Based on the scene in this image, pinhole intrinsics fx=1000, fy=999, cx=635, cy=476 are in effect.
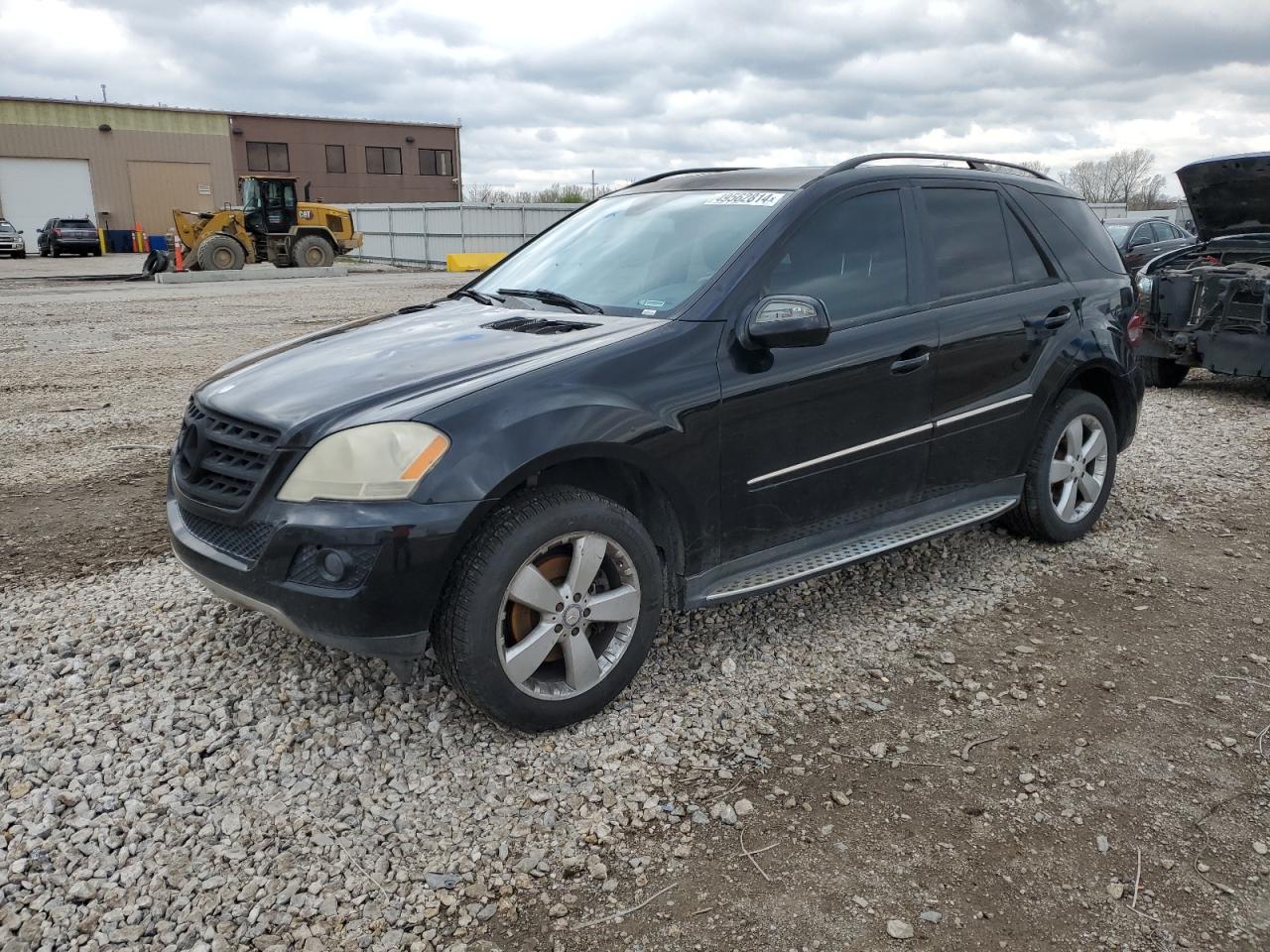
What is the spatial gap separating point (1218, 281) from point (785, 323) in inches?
275

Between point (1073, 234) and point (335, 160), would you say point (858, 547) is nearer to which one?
point (1073, 234)

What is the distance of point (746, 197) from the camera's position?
13.2 feet

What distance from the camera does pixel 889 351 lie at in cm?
394

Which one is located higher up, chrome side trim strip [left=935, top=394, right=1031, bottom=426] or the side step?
chrome side trim strip [left=935, top=394, right=1031, bottom=426]

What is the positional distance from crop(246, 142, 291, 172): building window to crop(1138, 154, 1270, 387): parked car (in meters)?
53.6

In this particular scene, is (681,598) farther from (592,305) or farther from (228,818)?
(228,818)

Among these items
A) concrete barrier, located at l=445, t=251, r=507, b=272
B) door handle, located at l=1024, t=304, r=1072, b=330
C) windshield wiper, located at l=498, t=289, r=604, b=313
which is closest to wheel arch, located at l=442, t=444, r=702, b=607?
windshield wiper, located at l=498, t=289, r=604, b=313

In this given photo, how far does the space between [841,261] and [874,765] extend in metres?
1.92

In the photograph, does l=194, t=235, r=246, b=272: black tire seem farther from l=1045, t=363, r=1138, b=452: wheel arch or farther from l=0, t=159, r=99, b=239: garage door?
l=0, t=159, r=99, b=239: garage door

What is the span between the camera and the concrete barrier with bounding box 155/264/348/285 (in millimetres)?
24219

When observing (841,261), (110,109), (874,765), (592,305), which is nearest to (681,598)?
(874,765)

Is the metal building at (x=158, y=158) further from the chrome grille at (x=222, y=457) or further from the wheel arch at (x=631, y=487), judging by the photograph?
the wheel arch at (x=631, y=487)

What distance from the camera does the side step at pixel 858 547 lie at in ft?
11.8

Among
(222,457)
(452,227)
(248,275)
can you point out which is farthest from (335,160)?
(222,457)
